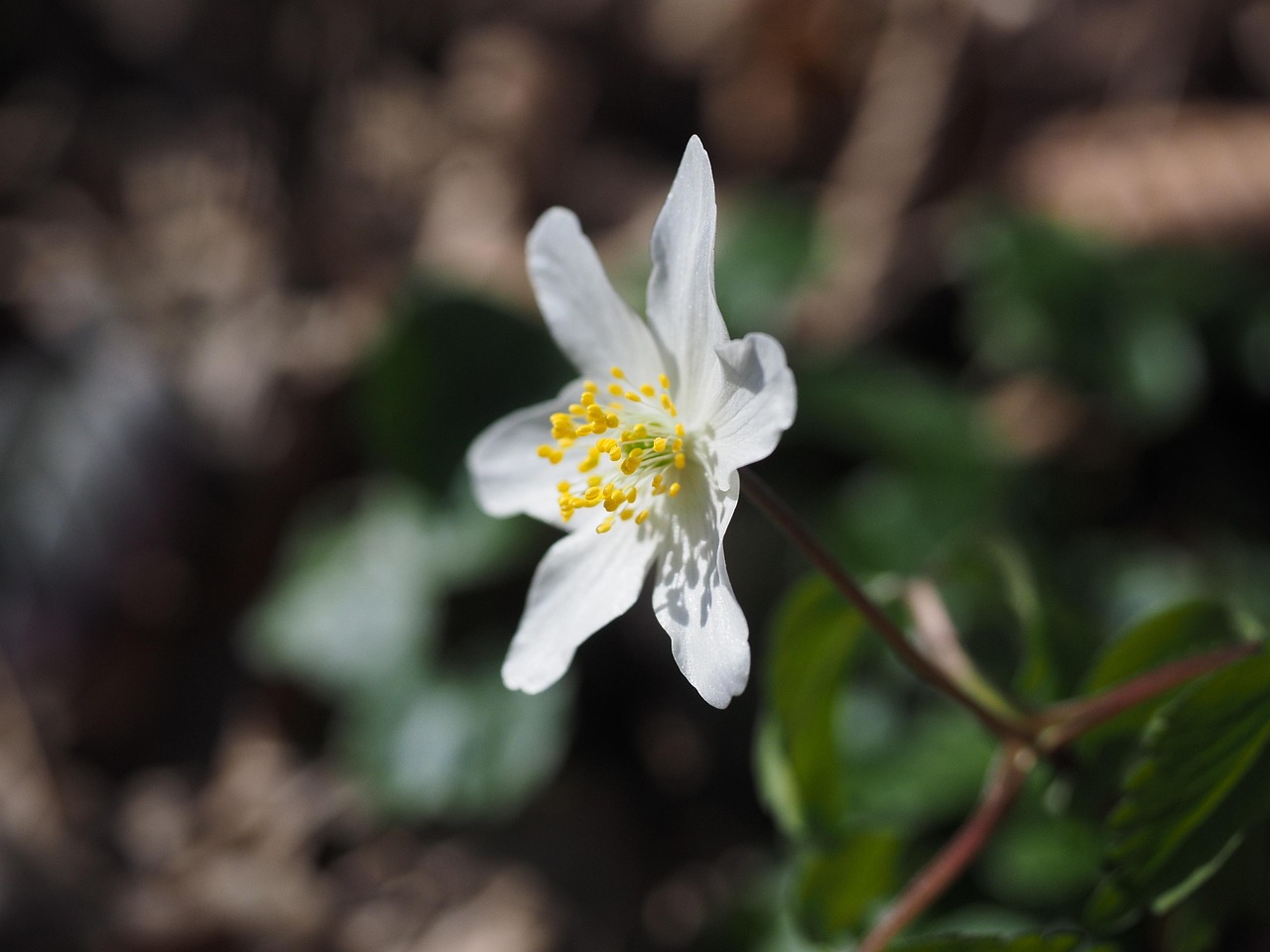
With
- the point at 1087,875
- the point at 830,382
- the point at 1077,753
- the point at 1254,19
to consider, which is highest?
the point at 1254,19

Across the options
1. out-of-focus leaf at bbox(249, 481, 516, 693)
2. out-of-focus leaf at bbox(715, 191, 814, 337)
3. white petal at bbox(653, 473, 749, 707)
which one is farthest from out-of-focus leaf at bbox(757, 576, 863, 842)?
out-of-focus leaf at bbox(715, 191, 814, 337)

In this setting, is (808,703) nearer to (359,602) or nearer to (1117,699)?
(1117,699)

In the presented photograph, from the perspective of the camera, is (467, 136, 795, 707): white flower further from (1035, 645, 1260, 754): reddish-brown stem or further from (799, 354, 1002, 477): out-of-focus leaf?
(799, 354, 1002, 477): out-of-focus leaf

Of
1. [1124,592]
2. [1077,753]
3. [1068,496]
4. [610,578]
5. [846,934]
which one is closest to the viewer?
[610,578]

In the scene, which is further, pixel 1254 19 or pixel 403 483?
pixel 1254 19

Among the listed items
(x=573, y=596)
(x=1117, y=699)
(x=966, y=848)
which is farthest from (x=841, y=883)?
(x=573, y=596)

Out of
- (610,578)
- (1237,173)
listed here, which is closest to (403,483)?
(610,578)

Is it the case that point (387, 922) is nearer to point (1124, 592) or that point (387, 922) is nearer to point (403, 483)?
point (403, 483)
